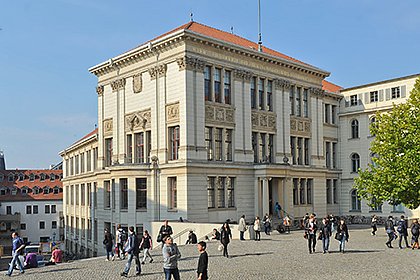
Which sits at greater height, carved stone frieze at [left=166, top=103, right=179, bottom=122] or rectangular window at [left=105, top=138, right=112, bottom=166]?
carved stone frieze at [left=166, top=103, right=179, bottom=122]

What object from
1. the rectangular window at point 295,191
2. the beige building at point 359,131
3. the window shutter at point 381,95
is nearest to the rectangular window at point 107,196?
the rectangular window at point 295,191

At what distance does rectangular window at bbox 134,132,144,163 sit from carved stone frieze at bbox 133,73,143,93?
370 centimetres

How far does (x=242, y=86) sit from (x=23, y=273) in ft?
86.6

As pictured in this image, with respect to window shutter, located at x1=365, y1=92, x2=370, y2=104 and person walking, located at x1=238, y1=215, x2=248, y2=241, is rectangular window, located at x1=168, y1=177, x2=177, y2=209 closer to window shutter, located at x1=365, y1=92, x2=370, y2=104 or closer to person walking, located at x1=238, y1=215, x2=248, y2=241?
person walking, located at x1=238, y1=215, x2=248, y2=241

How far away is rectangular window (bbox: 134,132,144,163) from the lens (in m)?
44.8

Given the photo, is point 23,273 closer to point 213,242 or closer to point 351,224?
point 213,242

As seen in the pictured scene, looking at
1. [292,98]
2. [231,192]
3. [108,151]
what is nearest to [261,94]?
[292,98]

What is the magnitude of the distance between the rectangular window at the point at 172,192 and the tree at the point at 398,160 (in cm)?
1388

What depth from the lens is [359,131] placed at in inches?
2222

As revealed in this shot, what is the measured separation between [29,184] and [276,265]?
261ft

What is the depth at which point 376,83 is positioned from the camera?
54.5m

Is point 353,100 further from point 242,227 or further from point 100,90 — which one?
point 242,227

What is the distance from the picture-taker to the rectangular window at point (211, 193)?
137 ft

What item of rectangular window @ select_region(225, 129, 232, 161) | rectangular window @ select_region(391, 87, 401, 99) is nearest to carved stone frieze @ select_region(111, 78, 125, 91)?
rectangular window @ select_region(225, 129, 232, 161)
